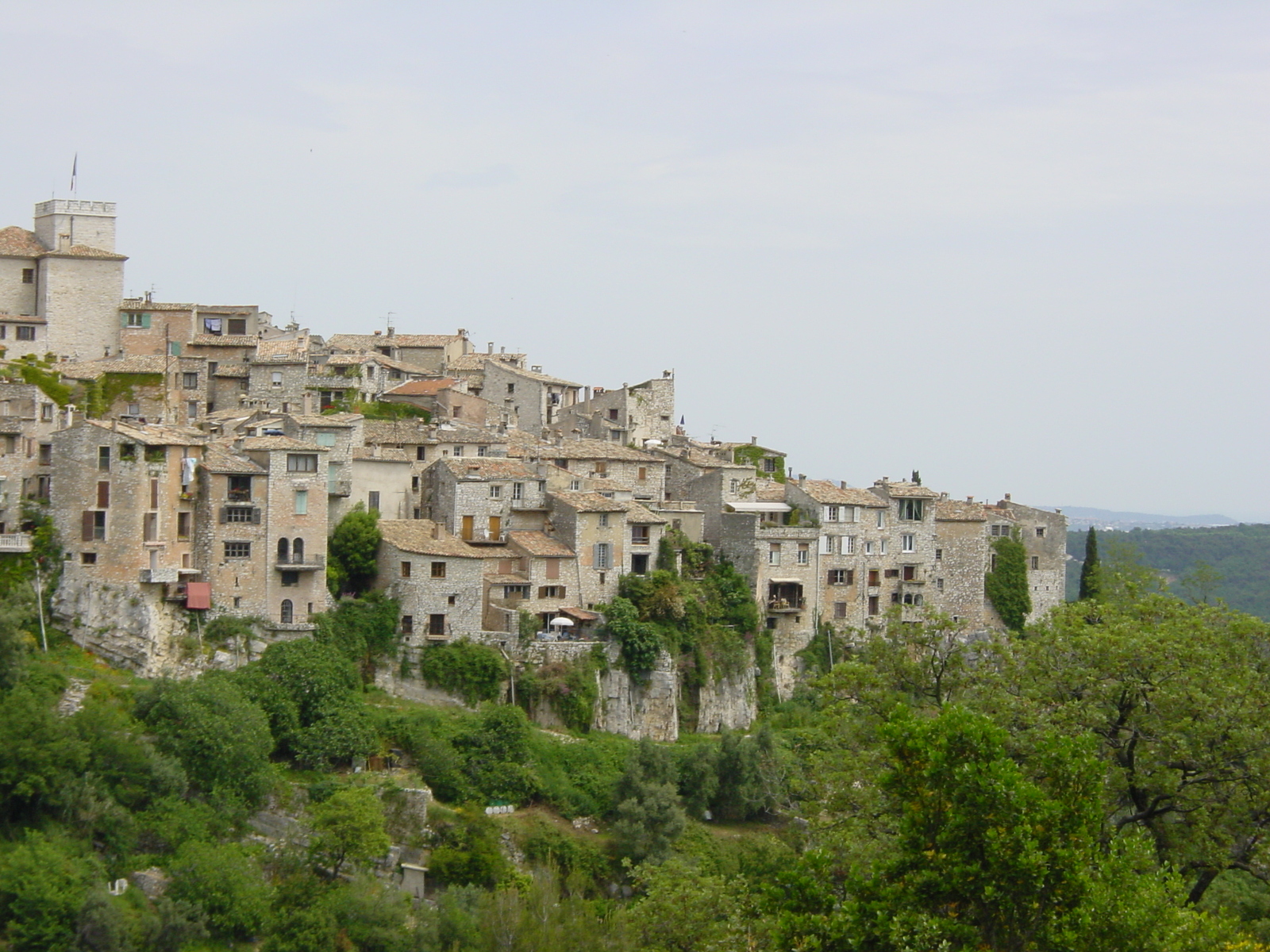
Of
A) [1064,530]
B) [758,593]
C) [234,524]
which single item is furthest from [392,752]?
[1064,530]

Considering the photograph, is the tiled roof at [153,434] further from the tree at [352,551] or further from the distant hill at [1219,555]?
the distant hill at [1219,555]

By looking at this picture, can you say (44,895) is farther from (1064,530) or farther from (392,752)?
(1064,530)

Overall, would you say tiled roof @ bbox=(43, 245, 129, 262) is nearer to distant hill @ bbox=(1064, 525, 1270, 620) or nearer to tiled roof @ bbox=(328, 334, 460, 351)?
tiled roof @ bbox=(328, 334, 460, 351)

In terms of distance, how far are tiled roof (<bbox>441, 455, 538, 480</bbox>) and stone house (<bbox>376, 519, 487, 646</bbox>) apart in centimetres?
476

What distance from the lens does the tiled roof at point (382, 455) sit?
210 ft

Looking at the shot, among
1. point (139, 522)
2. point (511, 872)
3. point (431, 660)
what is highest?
point (139, 522)

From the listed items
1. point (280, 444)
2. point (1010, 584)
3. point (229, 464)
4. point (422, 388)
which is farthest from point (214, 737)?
point (1010, 584)

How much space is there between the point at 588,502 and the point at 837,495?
13160mm

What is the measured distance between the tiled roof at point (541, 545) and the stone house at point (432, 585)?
2981 millimetres

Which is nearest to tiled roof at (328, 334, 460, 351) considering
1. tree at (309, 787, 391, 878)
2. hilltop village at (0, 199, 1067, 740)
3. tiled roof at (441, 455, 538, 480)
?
hilltop village at (0, 199, 1067, 740)

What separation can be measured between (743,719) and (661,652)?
552 centimetres

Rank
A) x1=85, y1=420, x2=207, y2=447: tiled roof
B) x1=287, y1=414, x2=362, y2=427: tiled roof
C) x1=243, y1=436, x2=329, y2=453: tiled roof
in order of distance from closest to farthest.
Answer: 1. x1=85, y1=420, x2=207, y2=447: tiled roof
2. x1=243, y1=436, x2=329, y2=453: tiled roof
3. x1=287, y1=414, x2=362, y2=427: tiled roof

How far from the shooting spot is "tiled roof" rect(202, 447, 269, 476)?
5675 cm

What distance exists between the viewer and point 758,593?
69.3 meters
